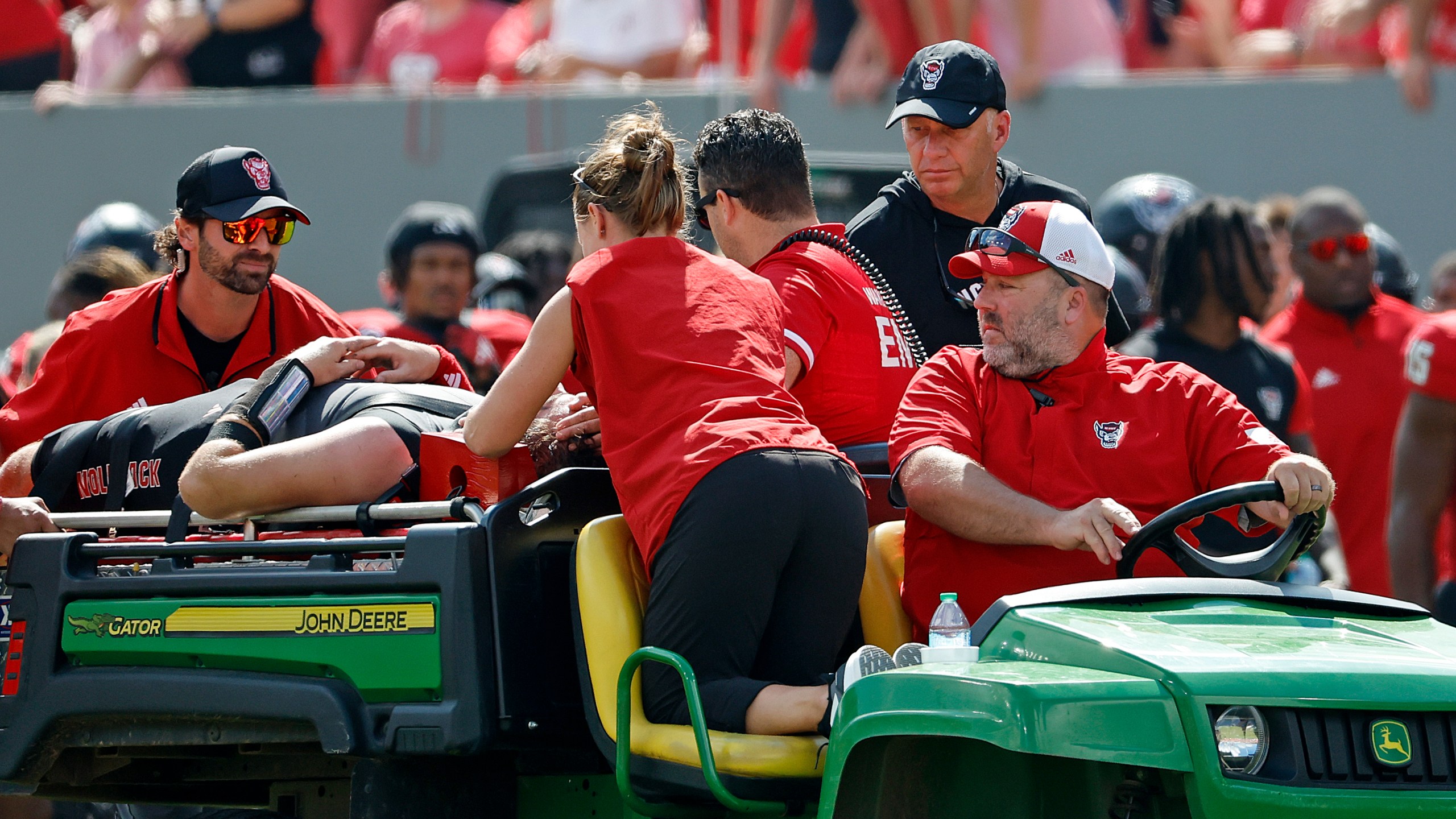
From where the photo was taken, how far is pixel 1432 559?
625 cm

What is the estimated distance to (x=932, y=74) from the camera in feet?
16.5

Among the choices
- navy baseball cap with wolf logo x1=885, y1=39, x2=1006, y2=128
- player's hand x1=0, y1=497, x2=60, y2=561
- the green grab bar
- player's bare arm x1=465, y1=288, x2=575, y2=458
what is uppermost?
navy baseball cap with wolf logo x1=885, y1=39, x2=1006, y2=128

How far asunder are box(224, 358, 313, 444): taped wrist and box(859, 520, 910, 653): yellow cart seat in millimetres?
1414

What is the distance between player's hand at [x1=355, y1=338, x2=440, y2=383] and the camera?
182 inches

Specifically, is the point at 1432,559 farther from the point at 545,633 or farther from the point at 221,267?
the point at 221,267

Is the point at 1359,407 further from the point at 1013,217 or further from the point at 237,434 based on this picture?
the point at 237,434

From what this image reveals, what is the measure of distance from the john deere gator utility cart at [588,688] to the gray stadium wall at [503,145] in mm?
4680

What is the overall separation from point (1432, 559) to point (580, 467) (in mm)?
3518

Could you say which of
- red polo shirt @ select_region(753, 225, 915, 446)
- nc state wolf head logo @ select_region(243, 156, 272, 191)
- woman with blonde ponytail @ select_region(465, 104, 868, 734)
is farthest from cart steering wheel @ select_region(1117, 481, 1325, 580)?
nc state wolf head logo @ select_region(243, 156, 272, 191)

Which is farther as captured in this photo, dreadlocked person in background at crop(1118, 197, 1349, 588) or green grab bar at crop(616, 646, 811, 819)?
dreadlocked person in background at crop(1118, 197, 1349, 588)

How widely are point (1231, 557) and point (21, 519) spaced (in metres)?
2.84

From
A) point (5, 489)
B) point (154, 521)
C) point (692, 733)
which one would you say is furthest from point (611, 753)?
point (5, 489)

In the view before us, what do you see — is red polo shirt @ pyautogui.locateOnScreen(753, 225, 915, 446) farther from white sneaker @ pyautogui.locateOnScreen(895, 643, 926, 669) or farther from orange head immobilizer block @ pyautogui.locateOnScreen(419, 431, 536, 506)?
white sneaker @ pyautogui.locateOnScreen(895, 643, 926, 669)

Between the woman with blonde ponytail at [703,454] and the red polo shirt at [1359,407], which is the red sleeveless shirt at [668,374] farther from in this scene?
the red polo shirt at [1359,407]
